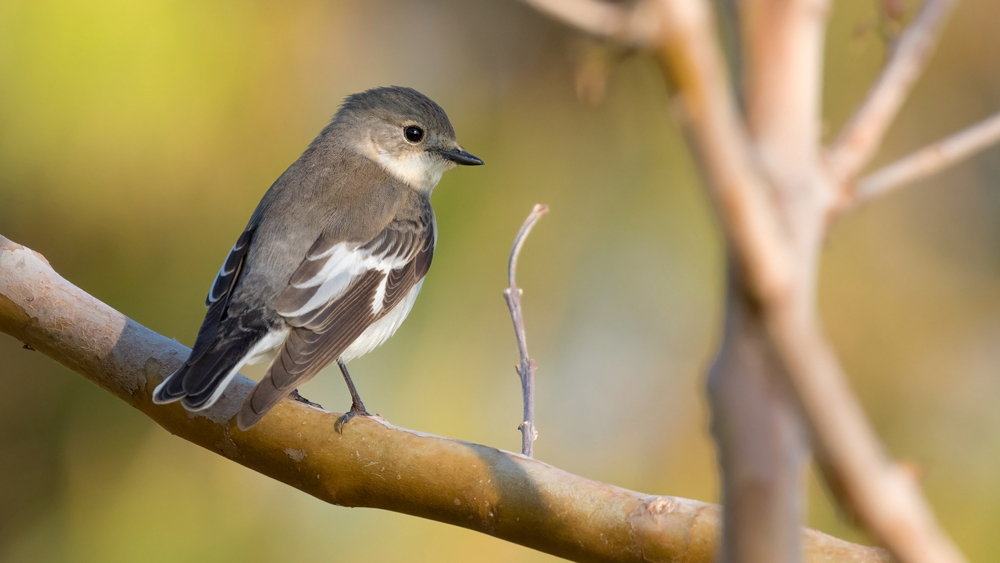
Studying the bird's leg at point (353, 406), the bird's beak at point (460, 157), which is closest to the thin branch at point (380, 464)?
the bird's leg at point (353, 406)

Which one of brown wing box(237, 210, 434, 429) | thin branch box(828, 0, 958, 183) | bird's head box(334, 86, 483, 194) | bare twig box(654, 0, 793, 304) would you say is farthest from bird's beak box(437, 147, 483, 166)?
bare twig box(654, 0, 793, 304)

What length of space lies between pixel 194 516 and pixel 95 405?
71cm

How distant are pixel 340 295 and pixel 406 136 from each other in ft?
3.17

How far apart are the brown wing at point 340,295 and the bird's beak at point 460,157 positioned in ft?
1.18

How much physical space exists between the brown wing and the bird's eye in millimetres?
404

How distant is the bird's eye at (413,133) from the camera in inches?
135

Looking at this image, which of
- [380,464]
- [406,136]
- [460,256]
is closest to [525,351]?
[380,464]

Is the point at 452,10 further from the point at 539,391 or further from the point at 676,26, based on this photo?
the point at 676,26

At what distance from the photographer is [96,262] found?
388 centimetres

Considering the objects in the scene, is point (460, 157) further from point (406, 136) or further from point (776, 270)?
point (776, 270)

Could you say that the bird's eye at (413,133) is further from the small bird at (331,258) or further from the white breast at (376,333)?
the white breast at (376,333)

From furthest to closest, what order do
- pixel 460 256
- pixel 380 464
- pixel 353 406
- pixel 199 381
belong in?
pixel 460 256 → pixel 353 406 → pixel 199 381 → pixel 380 464

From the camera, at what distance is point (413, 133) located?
3.42 meters

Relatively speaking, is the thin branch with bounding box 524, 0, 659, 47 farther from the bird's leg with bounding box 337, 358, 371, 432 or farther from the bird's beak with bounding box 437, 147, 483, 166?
the bird's beak with bounding box 437, 147, 483, 166
